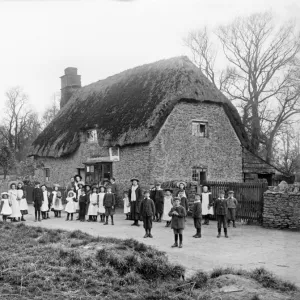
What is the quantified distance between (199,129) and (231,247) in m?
12.7

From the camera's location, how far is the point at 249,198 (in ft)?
51.2

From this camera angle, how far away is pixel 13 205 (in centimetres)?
1734

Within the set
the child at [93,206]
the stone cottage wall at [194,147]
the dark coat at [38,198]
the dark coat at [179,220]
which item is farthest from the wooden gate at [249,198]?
the dark coat at [38,198]

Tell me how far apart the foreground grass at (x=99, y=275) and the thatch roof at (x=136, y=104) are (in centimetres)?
1220

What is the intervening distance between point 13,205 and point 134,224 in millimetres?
5184

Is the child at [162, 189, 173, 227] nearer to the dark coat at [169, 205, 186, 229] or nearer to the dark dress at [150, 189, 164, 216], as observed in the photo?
the dark dress at [150, 189, 164, 216]

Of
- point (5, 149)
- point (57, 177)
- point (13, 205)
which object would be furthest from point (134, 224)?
point (5, 149)

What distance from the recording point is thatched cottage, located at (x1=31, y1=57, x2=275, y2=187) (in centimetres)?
2161

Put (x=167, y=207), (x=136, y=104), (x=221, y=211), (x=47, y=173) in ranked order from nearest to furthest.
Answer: (x=221, y=211), (x=167, y=207), (x=136, y=104), (x=47, y=173)

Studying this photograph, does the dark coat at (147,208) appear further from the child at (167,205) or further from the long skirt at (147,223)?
the child at (167,205)

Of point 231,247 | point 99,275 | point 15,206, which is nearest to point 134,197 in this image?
point 15,206

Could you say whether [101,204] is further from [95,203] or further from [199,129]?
[199,129]

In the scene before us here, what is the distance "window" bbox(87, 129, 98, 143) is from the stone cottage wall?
5340 mm

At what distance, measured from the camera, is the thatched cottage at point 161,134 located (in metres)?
21.6
